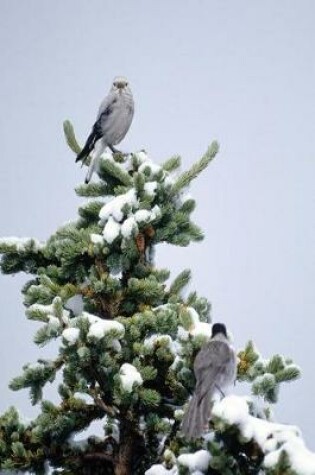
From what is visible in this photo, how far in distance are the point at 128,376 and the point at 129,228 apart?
1.35 metres

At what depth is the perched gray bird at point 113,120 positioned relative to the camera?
8539 millimetres

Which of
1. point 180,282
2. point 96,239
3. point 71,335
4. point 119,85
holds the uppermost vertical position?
point 119,85

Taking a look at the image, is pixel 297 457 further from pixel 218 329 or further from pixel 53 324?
pixel 53 324

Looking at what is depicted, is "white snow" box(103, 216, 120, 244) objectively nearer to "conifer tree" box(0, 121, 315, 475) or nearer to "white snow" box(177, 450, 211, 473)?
"conifer tree" box(0, 121, 315, 475)

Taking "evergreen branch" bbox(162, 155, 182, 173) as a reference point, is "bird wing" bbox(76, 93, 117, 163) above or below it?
above

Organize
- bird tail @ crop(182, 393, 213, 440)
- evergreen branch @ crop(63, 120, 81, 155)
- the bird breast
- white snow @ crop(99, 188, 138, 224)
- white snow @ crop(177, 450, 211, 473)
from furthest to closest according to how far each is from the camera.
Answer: the bird breast
evergreen branch @ crop(63, 120, 81, 155)
white snow @ crop(99, 188, 138, 224)
bird tail @ crop(182, 393, 213, 440)
white snow @ crop(177, 450, 211, 473)

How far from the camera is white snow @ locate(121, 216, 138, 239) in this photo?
542 cm

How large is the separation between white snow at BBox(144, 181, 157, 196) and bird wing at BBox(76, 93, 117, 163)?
1.88m

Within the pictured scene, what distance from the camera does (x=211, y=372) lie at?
4.50 metres

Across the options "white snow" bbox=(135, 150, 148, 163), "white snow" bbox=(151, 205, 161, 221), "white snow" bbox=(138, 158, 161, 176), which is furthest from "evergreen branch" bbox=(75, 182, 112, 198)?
"white snow" bbox=(151, 205, 161, 221)

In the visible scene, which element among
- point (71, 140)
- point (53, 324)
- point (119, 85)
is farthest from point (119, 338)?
point (119, 85)

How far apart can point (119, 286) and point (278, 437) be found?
2.49 metres

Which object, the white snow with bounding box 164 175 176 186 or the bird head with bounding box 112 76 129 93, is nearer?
the white snow with bounding box 164 175 176 186

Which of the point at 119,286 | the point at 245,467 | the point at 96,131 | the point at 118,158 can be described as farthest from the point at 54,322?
the point at 96,131
